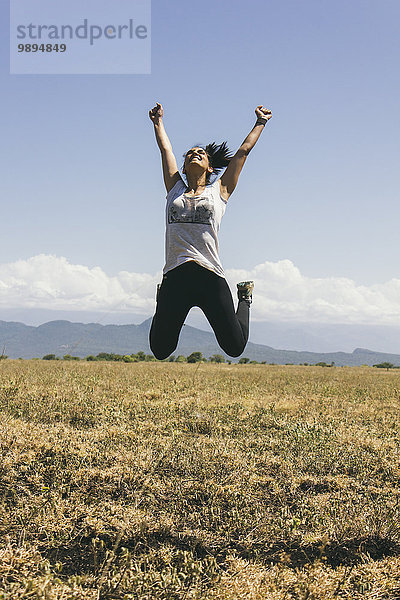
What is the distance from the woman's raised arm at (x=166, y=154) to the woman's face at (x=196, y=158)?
16cm

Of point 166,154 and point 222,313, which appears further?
point 166,154

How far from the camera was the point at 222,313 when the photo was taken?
4875 mm

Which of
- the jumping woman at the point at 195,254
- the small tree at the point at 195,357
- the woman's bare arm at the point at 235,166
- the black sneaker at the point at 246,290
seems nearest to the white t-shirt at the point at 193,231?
the jumping woman at the point at 195,254

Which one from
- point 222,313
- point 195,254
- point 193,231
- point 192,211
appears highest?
point 192,211

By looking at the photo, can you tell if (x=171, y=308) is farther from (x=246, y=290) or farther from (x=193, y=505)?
(x=193, y=505)

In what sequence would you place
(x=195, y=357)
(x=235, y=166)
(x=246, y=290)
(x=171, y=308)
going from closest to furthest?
(x=171, y=308) → (x=235, y=166) → (x=246, y=290) → (x=195, y=357)

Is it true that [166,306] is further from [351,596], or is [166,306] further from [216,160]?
[351,596]

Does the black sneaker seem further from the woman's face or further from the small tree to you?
the small tree

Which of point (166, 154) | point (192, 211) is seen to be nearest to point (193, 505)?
point (192, 211)

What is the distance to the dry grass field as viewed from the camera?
156 inches

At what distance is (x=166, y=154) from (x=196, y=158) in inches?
14.2

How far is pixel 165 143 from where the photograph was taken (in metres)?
5.25

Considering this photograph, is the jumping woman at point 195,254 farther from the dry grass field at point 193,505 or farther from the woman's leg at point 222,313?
the dry grass field at point 193,505

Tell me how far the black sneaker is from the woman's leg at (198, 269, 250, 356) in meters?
0.59
